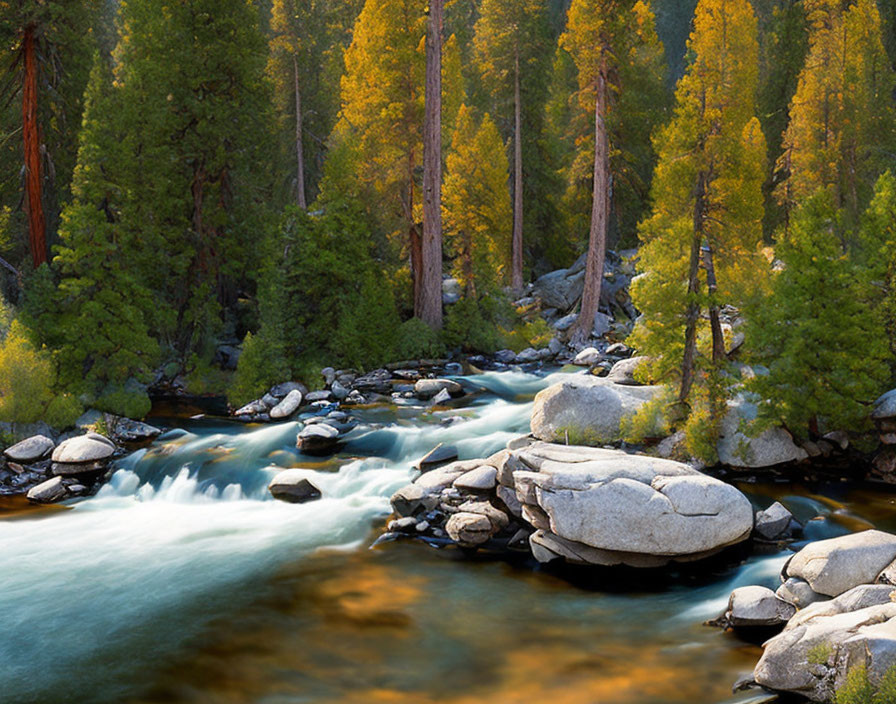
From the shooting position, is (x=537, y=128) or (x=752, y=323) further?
(x=537, y=128)

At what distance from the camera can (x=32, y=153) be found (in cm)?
1945

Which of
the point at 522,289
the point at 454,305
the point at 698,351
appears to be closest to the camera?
the point at 698,351

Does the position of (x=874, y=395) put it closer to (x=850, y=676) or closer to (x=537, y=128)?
(x=850, y=676)

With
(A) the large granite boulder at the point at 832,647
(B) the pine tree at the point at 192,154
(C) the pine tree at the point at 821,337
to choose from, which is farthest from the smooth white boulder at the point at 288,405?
(A) the large granite boulder at the point at 832,647

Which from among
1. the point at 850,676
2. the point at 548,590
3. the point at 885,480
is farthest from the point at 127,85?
the point at 850,676

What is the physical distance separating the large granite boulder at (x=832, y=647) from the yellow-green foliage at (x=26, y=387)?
14.0m

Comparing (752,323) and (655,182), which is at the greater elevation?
(655,182)

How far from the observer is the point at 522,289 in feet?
110

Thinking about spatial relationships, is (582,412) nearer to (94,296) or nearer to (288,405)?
(288,405)

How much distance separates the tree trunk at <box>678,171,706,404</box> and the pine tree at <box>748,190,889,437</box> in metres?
1.10

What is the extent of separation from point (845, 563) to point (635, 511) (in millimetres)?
2309

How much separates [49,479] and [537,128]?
26.7 meters

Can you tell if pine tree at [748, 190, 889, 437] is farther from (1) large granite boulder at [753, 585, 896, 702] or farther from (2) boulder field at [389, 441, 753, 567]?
(1) large granite boulder at [753, 585, 896, 702]

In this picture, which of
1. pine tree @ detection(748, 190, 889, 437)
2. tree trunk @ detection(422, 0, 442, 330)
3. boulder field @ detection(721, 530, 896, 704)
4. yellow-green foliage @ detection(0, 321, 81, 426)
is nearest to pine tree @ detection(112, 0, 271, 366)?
yellow-green foliage @ detection(0, 321, 81, 426)
